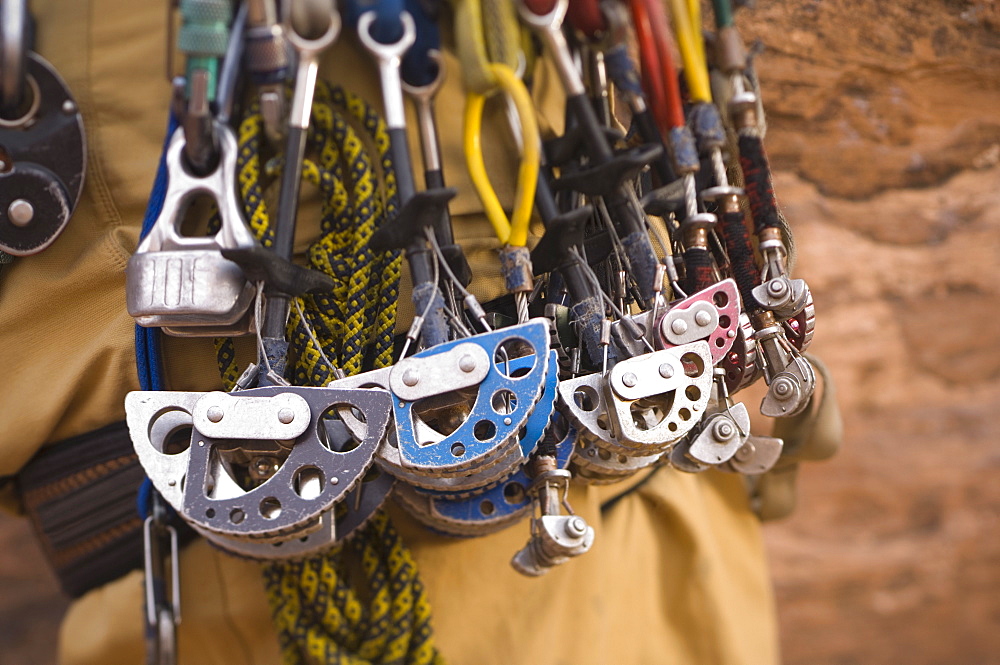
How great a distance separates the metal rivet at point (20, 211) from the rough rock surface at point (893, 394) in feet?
3.26

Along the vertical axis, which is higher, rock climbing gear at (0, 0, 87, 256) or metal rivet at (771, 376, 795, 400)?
rock climbing gear at (0, 0, 87, 256)

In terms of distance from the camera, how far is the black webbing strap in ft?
2.34

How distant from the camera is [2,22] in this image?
2.05ft

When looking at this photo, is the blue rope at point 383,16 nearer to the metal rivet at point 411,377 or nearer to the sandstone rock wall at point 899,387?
the metal rivet at point 411,377

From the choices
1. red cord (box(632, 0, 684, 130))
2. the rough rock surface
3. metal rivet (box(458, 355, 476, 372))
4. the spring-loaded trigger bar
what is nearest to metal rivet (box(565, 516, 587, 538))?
the spring-loaded trigger bar

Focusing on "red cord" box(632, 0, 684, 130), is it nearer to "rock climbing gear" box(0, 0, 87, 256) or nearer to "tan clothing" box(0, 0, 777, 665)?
"tan clothing" box(0, 0, 777, 665)

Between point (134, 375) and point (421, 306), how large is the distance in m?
0.26

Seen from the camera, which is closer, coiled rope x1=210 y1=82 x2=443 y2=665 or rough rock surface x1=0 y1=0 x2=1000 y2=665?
coiled rope x1=210 y1=82 x2=443 y2=665

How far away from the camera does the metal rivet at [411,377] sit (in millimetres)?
585

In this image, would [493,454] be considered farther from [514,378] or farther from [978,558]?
[978,558]

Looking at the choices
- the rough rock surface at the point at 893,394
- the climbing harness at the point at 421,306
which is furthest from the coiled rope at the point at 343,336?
the rough rock surface at the point at 893,394

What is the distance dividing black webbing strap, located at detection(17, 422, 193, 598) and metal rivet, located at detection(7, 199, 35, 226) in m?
0.19

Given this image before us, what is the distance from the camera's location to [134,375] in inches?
27.1

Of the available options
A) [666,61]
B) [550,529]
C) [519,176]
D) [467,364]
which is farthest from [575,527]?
[666,61]
